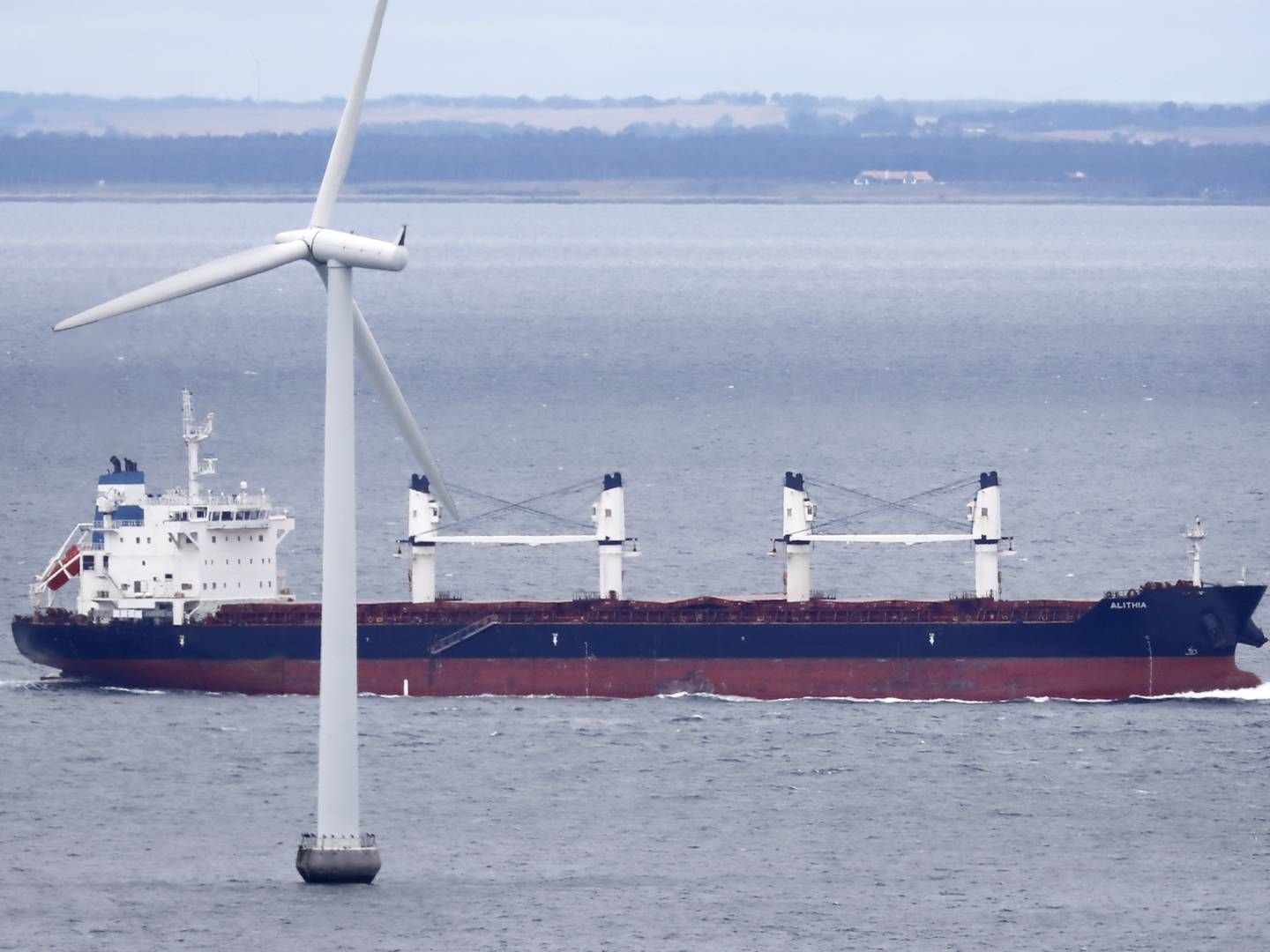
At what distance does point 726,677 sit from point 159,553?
14.6 meters

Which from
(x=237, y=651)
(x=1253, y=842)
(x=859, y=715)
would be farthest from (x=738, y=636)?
(x=1253, y=842)

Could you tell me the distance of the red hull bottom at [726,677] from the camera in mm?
69375

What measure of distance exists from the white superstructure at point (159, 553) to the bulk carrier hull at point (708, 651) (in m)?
1.08

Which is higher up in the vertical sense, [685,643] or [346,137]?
[346,137]

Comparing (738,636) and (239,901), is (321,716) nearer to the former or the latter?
(239,901)

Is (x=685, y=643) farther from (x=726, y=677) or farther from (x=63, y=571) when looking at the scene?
(x=63, y=571)

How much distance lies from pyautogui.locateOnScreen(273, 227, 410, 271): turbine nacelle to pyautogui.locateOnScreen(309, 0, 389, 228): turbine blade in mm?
617

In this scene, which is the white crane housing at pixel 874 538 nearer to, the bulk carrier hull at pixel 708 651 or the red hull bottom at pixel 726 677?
the bulk carrier hull at pixel 708 651

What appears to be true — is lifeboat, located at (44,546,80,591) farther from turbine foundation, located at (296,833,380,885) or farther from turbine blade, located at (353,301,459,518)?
turbine foundation, located at (296,833,380,885)

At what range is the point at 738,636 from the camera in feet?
229

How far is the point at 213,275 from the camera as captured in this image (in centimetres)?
4791

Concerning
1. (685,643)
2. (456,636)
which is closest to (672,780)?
(685,643)

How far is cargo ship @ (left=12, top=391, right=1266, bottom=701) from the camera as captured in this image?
6919cm

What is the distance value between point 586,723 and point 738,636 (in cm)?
571
